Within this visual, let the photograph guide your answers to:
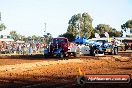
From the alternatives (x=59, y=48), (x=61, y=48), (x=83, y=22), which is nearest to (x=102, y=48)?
(x=61, y=48)

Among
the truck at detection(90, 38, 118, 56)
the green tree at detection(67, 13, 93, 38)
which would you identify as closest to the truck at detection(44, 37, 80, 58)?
the truck at detection(90, 38, 118, 56)

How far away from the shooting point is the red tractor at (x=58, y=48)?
3257 cm

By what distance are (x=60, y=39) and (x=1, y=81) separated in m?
19.5

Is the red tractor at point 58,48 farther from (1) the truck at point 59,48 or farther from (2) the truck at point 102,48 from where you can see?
(2) the truck at point 102,48

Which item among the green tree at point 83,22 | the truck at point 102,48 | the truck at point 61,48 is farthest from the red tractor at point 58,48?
the green tree at point 83,22

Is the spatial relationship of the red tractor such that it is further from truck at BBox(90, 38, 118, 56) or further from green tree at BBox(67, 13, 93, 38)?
green tree at BBox(67, 13, 93, 38)

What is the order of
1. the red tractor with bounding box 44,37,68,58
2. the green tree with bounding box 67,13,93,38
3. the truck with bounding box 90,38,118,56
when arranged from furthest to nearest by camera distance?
the green tree with bounding box 67,13,93,38
the truck with bounding box 90,38,118,56
the red tractor with bounding box 44,37,68,58

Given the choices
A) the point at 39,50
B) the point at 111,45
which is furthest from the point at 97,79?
the point at 39,50

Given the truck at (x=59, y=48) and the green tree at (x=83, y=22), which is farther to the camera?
the green tree at (x=83, y=22)

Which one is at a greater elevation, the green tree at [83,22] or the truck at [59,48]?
the green tree at [83,22]

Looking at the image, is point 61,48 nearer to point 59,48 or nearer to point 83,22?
point 59,48

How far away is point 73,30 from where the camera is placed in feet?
283

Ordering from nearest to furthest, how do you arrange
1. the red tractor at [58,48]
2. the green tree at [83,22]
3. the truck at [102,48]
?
1. the red tractor at [58,48]
2. the truck at [102,48]
3. the green tree at [83,22]

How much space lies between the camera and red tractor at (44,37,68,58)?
32.6 m
